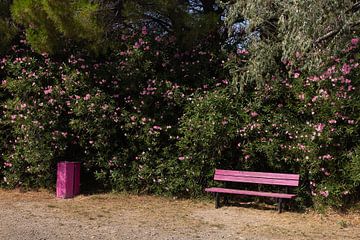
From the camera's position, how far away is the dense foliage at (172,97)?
8.63m

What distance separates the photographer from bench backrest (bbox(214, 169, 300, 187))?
28.7ft

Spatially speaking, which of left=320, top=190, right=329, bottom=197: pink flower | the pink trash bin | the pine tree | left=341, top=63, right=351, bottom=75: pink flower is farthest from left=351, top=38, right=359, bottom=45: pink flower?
the pink trash bin

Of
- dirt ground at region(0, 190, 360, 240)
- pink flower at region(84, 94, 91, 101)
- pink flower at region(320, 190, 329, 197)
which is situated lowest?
dirt ground at region(0, 190, 360, 240)

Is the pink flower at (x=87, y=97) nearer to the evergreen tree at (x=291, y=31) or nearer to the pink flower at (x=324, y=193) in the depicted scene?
the evergreen tree at (x=291, y=31)

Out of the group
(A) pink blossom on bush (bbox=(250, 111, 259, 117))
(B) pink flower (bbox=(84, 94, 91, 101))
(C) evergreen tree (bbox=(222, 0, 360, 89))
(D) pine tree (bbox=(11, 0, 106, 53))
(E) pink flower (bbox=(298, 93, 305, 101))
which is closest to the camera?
(C) evergreen tree (bbox=(222, 0, 360, 89))

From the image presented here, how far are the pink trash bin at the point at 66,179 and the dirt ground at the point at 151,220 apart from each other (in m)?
0.19

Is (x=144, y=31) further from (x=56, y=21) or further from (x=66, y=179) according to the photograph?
(x=66, y=179)

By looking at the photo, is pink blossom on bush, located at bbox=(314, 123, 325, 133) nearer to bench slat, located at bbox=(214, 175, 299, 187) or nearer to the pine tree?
bench slat, located at bbox=(214, 175, 299, 187)

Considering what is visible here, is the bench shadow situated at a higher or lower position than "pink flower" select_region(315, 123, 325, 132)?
lower

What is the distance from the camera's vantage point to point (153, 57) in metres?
10.5

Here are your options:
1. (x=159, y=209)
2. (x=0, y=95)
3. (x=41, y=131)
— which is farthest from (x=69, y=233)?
(x=0, y=95)

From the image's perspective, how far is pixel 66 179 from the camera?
9.73 metres

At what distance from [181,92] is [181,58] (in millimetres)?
995

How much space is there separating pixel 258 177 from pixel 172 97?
2.33 meters
